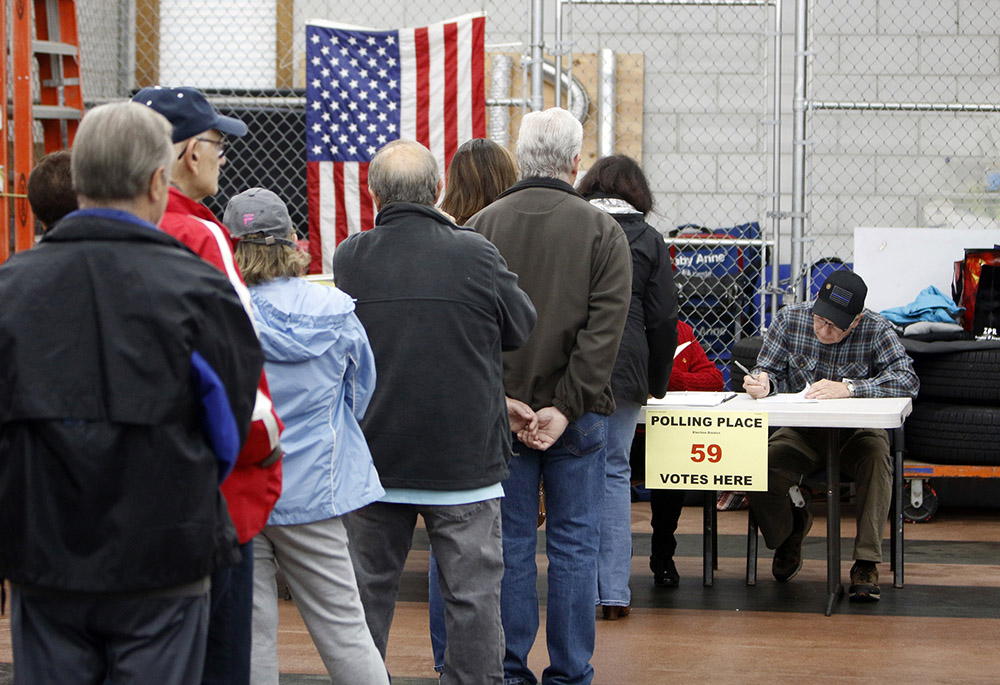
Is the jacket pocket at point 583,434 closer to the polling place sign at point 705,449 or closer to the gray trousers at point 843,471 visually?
the polling place sign at point 705,449

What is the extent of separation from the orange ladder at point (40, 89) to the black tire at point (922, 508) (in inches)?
176

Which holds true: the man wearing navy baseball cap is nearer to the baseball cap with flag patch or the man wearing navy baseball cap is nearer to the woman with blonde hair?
the baseball cap with flag patch

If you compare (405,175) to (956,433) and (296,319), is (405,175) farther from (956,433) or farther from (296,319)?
(956,433)

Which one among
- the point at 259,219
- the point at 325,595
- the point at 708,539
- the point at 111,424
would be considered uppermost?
the point at 259,219

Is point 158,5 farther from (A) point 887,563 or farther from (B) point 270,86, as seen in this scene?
(A) point 887,563

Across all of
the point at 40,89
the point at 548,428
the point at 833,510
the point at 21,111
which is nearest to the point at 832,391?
the point at 833,510

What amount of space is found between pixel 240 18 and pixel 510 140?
212 cm

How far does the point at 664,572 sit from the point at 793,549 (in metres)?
0.54

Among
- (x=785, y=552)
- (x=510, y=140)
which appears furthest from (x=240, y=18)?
(x=785, y=552)

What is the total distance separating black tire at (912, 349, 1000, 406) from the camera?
18.0ft

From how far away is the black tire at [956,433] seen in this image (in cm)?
556

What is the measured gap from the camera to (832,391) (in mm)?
4477

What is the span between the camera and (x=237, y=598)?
6.79 ft

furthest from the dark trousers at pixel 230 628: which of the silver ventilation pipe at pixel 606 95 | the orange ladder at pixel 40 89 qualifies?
the silver ventilation pipe at pixel 606 95
